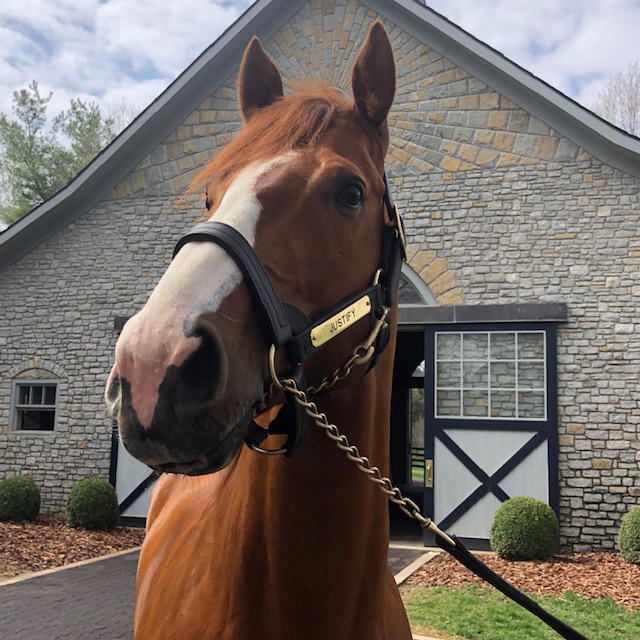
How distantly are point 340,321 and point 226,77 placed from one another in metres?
10.9

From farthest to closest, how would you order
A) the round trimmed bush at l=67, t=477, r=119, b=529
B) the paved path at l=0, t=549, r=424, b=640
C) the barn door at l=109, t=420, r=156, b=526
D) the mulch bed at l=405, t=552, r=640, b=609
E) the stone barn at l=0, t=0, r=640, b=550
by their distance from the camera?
the barn door at l=109, t=420, r=156, b=526 → the round trimmed bush at l=67, t=477, r=119, b=529 → the stone barn at l=0, t=0, r=640, b=550 → the mulch bed at l=405, t=552, r=640, b=609 → the paved path at l=0, t=549, r=424, b=640

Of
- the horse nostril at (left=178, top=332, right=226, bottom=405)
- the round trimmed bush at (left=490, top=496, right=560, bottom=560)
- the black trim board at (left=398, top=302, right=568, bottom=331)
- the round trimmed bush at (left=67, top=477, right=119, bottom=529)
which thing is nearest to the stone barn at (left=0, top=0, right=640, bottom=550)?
the black trim board at (left=398, top=302, right=568, bottom=331)

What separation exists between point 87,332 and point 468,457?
7117mm

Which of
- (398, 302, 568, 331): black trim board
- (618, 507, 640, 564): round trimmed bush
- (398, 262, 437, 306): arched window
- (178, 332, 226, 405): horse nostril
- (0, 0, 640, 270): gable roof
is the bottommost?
(618, 507, 640, 564): round trimmed bush

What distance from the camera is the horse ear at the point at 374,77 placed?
182 cm

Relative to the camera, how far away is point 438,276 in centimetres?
1031

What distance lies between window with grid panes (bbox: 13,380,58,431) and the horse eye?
11594 millimetres

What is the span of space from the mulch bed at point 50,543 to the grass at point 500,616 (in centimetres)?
494

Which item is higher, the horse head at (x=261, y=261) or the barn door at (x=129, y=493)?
the horse head at (x=261, y=261)

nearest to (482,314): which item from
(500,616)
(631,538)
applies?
(631,538)

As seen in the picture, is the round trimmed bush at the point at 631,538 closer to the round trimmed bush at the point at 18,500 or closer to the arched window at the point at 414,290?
the arched window at the point at 414,290

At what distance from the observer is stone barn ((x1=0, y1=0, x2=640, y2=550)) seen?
31.3ft

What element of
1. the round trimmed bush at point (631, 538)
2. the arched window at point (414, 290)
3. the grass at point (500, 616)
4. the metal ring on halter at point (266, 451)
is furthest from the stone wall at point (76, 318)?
the metal ring on halter at point (266, 451)

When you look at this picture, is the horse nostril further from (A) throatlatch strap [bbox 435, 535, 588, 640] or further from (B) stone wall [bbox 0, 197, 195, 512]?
(B) stone wall [bbox 0, 197, 195, 512]
